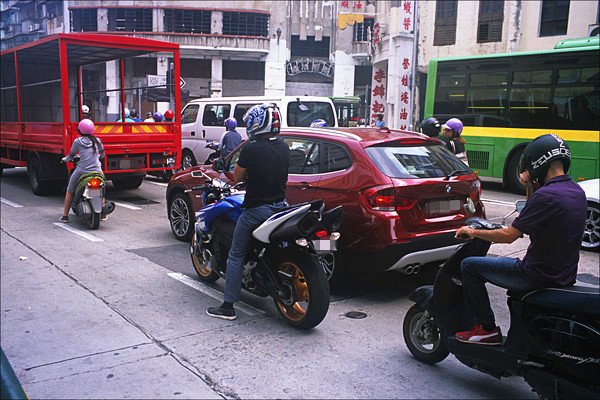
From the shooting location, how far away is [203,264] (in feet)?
18.9

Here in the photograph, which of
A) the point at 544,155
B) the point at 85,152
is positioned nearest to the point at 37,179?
the point at 85,152

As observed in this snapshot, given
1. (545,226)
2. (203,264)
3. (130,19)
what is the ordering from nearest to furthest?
(545,226) → (203,264) → (130,19)

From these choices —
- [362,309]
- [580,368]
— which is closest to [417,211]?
[362,309]

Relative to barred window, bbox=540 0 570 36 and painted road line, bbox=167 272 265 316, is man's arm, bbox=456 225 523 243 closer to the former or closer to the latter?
painted road line, bbox=167 272 265 316

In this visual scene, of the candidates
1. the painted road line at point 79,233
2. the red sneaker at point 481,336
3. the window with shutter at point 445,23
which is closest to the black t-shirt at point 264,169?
the red sneaker at point 481,336

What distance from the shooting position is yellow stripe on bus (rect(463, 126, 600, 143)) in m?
11.4

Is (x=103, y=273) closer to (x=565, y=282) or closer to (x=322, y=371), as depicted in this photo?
(x=322, y=371)

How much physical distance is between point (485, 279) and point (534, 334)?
405 millimetres

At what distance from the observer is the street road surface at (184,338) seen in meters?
3.60

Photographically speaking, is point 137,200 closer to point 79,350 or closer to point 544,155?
point 79,350

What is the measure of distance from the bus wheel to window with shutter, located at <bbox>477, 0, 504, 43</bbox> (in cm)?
1261

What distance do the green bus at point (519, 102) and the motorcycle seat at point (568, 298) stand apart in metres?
9.36

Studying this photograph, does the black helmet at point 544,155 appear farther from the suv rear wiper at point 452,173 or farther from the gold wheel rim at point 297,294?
the suv rear wiper at point 452,173

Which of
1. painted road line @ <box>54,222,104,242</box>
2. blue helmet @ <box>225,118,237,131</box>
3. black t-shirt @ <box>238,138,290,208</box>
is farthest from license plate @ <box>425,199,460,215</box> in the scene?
blue helmet @ <box>225,118,237,131</box>
